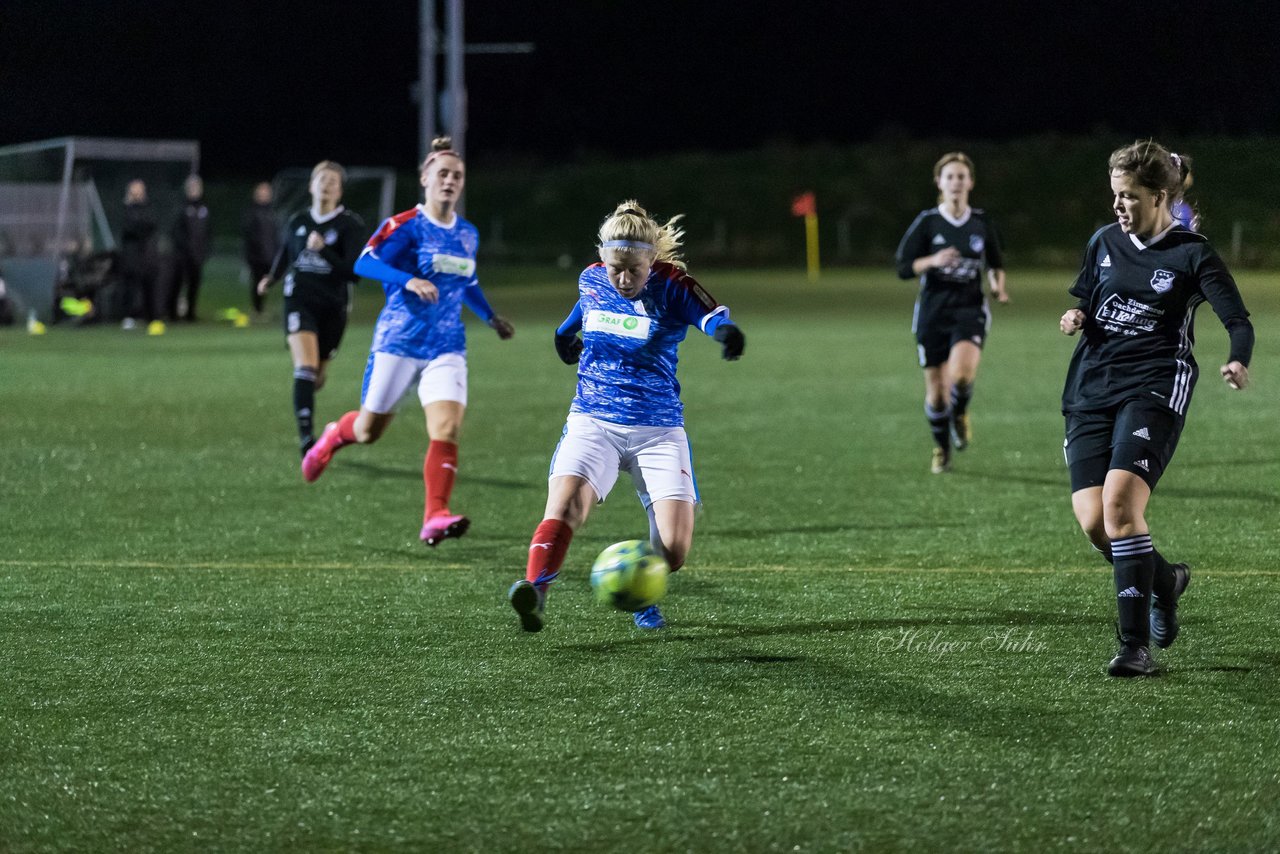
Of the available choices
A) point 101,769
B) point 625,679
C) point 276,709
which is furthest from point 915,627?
point 101,769

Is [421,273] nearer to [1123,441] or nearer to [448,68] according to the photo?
[1123,441]

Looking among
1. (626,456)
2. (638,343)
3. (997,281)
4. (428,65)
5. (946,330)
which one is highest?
(428,65)

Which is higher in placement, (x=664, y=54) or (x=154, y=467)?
(x=664, y=54)

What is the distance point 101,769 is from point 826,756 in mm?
1920

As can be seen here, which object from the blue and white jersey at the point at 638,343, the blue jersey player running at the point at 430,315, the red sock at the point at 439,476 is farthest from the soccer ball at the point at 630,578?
the blue jersey player running at the point at 430,315

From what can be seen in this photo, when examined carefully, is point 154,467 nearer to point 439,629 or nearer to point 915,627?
point 439,629

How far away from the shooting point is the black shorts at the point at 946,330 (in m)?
10.6

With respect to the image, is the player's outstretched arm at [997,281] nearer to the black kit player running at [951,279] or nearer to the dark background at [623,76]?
the black kit player running at [951,279]

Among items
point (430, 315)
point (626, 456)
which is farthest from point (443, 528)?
point (626, 456)

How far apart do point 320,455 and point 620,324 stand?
3778 millimetres

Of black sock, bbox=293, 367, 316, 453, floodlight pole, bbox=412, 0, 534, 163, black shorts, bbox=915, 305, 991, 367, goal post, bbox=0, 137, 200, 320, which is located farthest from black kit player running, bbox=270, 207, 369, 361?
floodlight pole, bbox=412, 0, 534, 163

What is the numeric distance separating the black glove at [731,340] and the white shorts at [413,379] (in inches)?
109

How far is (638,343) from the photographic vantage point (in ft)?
19.4

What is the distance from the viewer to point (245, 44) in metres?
58.0
